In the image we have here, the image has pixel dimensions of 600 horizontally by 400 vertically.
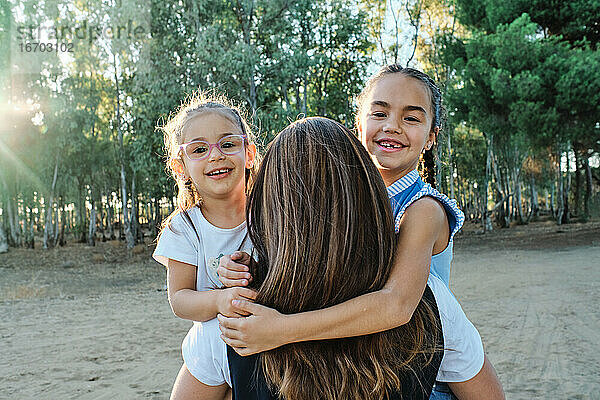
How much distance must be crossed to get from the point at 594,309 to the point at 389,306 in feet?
27.5

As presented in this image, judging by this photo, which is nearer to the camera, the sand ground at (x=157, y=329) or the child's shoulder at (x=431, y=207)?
the child's shoulder at (x=431, y=207)

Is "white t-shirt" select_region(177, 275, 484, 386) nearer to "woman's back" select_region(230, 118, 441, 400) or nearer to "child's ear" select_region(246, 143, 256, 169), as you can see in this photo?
"woman's back" select_region(230, 118, 441, 400)

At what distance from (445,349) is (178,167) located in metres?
1.51

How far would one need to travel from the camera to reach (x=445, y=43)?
2080 cm

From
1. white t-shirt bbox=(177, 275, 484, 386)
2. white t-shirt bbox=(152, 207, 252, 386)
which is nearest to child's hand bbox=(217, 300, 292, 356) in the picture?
white t-shirt bbox=(177, 275, 484, 386)

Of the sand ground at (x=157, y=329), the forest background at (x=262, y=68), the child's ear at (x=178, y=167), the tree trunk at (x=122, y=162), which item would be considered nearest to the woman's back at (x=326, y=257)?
the child's ear at (x=178, y=167)

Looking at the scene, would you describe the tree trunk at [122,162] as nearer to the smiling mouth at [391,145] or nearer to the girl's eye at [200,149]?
the girl's eye at [200,149]

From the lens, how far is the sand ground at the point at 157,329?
5.52 m

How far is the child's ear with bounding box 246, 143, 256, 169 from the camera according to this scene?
261cm

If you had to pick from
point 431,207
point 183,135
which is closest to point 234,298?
point 431,207

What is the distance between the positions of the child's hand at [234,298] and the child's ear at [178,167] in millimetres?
1078

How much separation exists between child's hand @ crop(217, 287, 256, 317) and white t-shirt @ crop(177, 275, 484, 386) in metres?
0.15

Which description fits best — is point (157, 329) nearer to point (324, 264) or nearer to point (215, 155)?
point (215, 155)

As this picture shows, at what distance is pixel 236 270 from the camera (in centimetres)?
170
